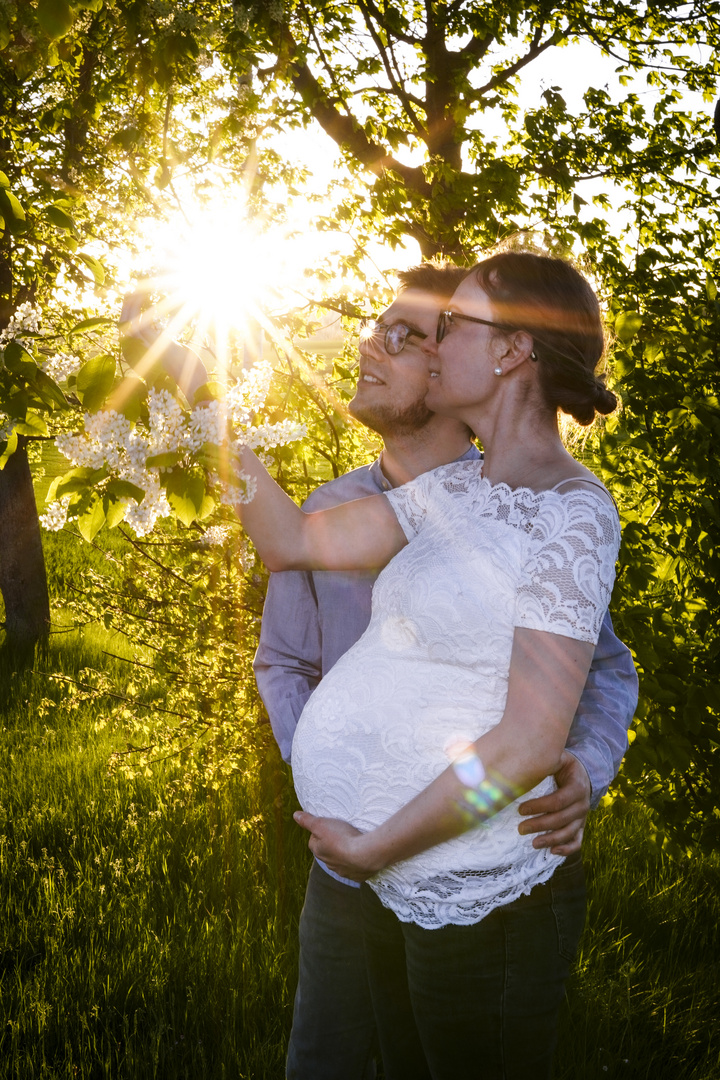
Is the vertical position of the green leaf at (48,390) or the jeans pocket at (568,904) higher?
the green leaf at (48,390)

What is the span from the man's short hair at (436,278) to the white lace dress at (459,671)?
0.77m

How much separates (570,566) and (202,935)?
2.76 m

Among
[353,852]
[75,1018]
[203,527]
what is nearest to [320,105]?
[203,527]

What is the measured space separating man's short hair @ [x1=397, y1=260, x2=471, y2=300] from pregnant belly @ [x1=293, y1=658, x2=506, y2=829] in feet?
3.61

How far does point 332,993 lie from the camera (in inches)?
77.5

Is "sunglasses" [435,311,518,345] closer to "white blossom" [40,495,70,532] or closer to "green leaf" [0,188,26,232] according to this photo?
"white blossom" [40,495,70,532]

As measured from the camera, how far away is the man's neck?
234cm

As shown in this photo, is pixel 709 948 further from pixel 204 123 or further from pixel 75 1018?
pixel 204 123

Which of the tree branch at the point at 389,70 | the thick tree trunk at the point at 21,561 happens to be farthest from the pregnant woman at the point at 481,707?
the thick tree trunk at the point at 21,561

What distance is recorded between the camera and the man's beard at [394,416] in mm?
2279

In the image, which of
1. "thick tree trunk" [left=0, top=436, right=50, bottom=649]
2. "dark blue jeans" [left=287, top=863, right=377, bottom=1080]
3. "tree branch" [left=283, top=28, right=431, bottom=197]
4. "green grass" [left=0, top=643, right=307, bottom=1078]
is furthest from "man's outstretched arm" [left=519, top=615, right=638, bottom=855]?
"thick tree trunk" [left=0, top=436, right=50, bottom=649]

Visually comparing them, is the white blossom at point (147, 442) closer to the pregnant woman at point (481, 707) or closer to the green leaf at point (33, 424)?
the green leaf at point (33, 424)

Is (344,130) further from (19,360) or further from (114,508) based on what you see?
(114,508)

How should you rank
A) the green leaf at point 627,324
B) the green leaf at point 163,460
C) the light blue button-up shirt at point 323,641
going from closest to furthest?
the green leaf at point 163,460 → the light blue button-up shirt at point 323,641 → the green leaf at point 627,324
